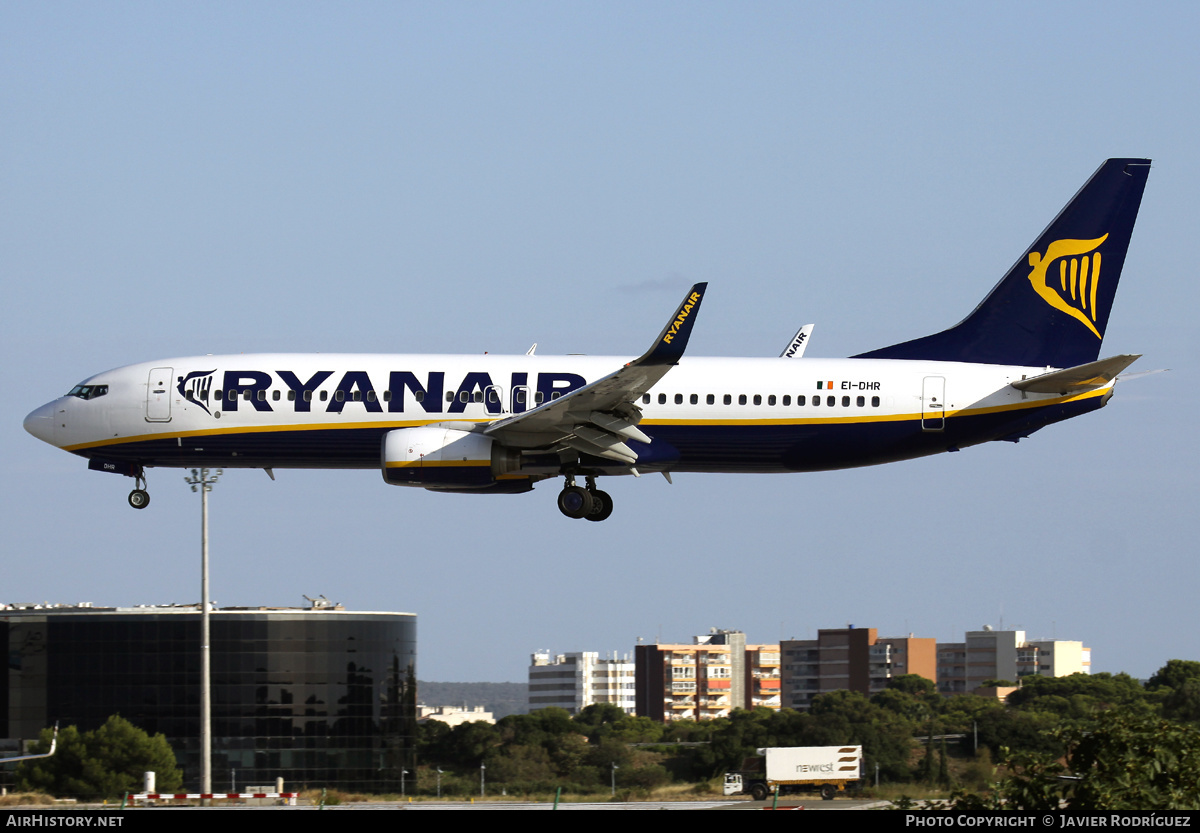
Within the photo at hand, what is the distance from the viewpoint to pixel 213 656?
3145 inches

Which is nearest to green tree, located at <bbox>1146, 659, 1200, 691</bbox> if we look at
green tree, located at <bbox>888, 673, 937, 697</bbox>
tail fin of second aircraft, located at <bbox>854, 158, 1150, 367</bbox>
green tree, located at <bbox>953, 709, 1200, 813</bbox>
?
green tree, located at <bbox>888, 673, 937, 697</bbox>

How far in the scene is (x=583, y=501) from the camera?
Answer: 4475 centimetres

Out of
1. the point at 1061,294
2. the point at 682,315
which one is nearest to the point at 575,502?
the point at 682,315

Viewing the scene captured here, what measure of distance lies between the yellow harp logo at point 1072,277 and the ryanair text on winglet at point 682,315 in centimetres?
1558

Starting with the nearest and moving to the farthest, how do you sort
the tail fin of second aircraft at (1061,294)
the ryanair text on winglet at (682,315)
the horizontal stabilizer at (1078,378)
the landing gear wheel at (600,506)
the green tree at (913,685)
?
the ryanair text on winglet at (682,315), the horizontal stabilizer at (1078,378), the landing gear wheel at (600,506), the tail fin of second aircraft at (1061,294), the green tree at (913,685)

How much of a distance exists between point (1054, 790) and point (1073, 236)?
3138cm

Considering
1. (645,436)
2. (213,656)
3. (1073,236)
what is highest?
(1073,236)

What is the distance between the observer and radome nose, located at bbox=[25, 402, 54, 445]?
47656mm

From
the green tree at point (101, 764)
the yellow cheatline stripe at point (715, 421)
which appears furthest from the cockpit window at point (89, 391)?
the green tree at point (101, 764)

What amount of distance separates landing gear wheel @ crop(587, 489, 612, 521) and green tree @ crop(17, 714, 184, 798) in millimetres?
35181

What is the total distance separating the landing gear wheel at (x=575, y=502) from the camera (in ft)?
147

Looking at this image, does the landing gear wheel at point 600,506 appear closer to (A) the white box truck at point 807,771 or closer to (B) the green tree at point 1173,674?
(A) the white box truck at point 807,771
